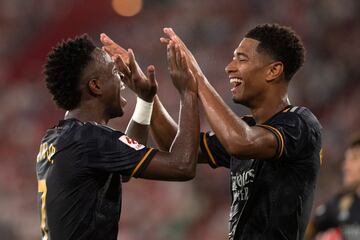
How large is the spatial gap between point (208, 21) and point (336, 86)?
2.30 m

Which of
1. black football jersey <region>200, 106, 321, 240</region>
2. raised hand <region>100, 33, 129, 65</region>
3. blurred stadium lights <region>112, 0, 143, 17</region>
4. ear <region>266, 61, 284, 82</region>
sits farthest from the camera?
blurred stadium lights <region>112, 0, 143, 17</region>

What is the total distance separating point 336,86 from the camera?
9.67 metres

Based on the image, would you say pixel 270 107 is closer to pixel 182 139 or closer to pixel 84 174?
pixel 182 139

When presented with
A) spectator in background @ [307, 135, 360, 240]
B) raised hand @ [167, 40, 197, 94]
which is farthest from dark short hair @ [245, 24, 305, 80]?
spectator in background @ [307, 135, 360, 240]

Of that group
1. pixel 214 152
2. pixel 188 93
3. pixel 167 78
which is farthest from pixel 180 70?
pixel 167 78

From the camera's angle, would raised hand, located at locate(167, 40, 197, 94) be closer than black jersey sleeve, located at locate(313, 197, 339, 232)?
Yes

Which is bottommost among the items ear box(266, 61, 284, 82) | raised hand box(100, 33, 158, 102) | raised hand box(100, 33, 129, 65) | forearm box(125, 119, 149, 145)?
forearm box(125, 119, 149, 145)

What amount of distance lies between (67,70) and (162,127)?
0.96 metres

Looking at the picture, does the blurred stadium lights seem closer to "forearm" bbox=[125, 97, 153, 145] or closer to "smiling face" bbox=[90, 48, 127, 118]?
"forearm" bbox=[125, 97, 153, 145]

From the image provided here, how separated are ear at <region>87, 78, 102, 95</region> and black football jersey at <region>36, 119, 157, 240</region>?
0.21 meters

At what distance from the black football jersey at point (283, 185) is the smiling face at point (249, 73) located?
0.59 feet

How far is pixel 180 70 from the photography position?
11.7 feet

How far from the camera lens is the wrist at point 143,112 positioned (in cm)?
418

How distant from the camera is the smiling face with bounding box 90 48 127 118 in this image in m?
3.64
